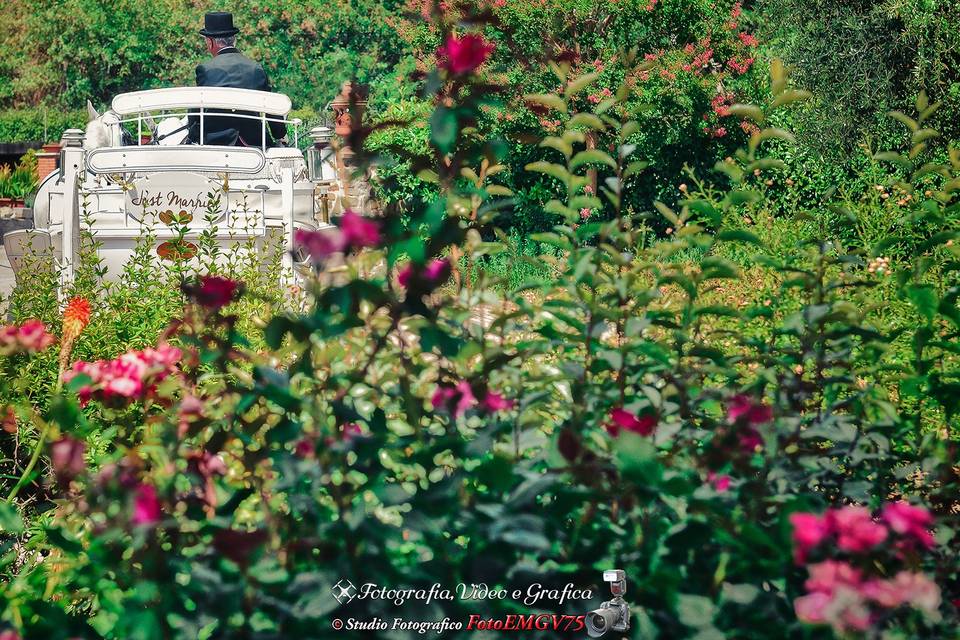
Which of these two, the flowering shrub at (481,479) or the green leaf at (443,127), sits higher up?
the green leaf at (443,127)

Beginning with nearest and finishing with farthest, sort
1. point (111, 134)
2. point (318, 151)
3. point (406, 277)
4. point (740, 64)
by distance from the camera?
point (406, 277) → point (111, 134) → point (318, 151) → point (740, 64)

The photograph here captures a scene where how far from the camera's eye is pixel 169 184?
759 centimetres

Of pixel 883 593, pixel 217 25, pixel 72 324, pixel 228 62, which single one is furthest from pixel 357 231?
pixel 217 25

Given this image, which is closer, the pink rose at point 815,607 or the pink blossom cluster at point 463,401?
the pink rose at point 815,607

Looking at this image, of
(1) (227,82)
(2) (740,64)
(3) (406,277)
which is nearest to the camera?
(3) (406,277)

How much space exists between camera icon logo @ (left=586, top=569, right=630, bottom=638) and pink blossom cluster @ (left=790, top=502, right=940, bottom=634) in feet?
1.26

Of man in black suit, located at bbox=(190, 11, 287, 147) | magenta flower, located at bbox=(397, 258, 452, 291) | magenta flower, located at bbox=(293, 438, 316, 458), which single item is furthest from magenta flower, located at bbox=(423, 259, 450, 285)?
man in black suit, located at bbox=(190, 11, 287, 147)

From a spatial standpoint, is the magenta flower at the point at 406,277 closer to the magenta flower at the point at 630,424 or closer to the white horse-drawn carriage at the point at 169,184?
the magenta flower at the point at 630,424

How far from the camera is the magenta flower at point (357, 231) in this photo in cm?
181

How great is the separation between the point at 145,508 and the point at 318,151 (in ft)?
27.2

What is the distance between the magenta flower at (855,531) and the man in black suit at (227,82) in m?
8.41

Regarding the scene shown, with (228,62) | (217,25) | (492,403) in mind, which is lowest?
(228,62)

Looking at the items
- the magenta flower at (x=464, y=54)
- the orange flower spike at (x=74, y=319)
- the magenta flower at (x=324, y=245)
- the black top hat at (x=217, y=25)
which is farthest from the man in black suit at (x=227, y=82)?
the magenta flower at (x=324, y=245)

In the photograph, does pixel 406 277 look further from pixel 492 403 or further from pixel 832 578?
pixel 832 578
